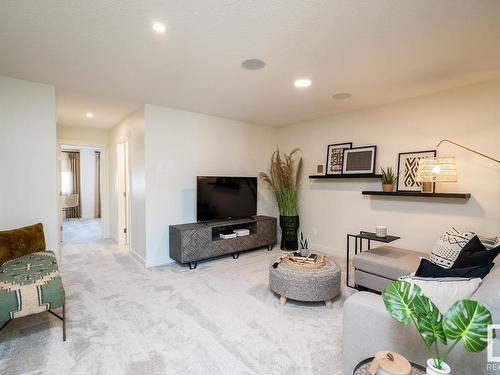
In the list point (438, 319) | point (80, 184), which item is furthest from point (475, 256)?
point (80, 184)

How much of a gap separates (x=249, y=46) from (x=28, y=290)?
255 centimetres

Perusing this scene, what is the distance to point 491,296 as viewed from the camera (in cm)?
118

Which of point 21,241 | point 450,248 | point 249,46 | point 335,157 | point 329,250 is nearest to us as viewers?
point 249,46

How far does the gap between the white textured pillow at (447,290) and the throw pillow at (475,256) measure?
0.61 metres

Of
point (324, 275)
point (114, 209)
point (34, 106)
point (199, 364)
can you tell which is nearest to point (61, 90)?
point (34, 106)

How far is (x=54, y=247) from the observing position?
3176 millimetres

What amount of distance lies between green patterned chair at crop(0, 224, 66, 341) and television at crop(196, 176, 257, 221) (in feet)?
6.49

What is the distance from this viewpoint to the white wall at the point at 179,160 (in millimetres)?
3871

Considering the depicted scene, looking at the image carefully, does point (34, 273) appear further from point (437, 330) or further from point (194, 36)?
point (437, 330)

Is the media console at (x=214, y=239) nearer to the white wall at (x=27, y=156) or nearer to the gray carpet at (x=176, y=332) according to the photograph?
the gray carpet at (x=176, y=332)

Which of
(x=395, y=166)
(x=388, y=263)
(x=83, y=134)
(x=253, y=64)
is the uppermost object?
(x=253, y=64)

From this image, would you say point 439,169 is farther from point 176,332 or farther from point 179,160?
point 179,160

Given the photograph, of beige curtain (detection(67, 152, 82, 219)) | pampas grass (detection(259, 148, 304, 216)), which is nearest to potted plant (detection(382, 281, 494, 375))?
pampas grass (detection(259, 148, 304, 216))

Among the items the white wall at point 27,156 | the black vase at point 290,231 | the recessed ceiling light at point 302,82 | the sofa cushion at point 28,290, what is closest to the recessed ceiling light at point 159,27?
the recessed ceiling light at point 302,82
